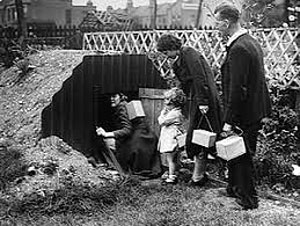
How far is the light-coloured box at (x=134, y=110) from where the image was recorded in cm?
620

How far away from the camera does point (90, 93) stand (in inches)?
249

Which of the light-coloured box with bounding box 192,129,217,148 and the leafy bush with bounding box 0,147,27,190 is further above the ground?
the light-coloured box with bounding box 192,129,217,148

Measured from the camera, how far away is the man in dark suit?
184 inches

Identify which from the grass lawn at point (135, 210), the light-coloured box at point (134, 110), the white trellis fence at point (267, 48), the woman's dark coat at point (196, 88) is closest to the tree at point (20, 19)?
the white trellis fence at point (267, 48)

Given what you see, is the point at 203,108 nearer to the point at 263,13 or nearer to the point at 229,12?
the point at 229,12

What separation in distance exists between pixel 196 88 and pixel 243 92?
84 cm

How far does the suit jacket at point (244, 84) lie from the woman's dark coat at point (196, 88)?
611 millimetres

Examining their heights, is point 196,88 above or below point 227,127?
above

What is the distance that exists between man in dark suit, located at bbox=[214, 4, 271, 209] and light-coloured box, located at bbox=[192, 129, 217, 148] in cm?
34

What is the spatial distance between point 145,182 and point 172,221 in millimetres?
1327

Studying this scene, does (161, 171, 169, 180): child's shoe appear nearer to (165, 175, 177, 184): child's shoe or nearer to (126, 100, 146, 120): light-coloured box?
(165, 175, 177, 184): child's shoe

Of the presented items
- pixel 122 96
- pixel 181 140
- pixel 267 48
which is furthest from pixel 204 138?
pixel 267 48

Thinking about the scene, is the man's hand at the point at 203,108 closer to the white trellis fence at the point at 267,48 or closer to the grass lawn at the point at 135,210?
the grass lawn at the point at 135,210

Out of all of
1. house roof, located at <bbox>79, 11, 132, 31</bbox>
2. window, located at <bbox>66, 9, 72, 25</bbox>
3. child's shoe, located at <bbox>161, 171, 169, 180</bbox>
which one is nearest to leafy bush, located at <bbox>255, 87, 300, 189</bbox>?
child's shoe, located at <bbox>161, 171, 169, 180</bbox>
